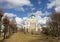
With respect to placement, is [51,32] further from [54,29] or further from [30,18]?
[30,18]

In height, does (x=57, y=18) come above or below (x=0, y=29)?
above

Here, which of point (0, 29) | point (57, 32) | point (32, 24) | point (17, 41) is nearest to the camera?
point (17, 41)

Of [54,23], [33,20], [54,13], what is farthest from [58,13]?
[33,20]

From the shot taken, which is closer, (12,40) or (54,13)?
(12,40)

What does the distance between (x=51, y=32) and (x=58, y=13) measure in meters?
6.73

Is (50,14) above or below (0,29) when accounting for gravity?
above

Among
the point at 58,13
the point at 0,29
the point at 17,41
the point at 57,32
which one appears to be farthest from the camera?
the point at 58,13

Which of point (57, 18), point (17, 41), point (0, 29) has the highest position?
point (57, 18)

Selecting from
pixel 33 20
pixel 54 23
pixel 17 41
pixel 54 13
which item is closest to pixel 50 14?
pixel 54 13

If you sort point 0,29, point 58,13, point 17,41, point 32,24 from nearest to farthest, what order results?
point 17,41 → point 0,29 → point 58,13 → point 32,24

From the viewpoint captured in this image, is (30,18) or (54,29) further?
(30,18)

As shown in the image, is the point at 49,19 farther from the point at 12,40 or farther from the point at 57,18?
the point at 12,40

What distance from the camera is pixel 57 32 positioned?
3900cm

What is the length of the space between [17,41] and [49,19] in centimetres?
1696
